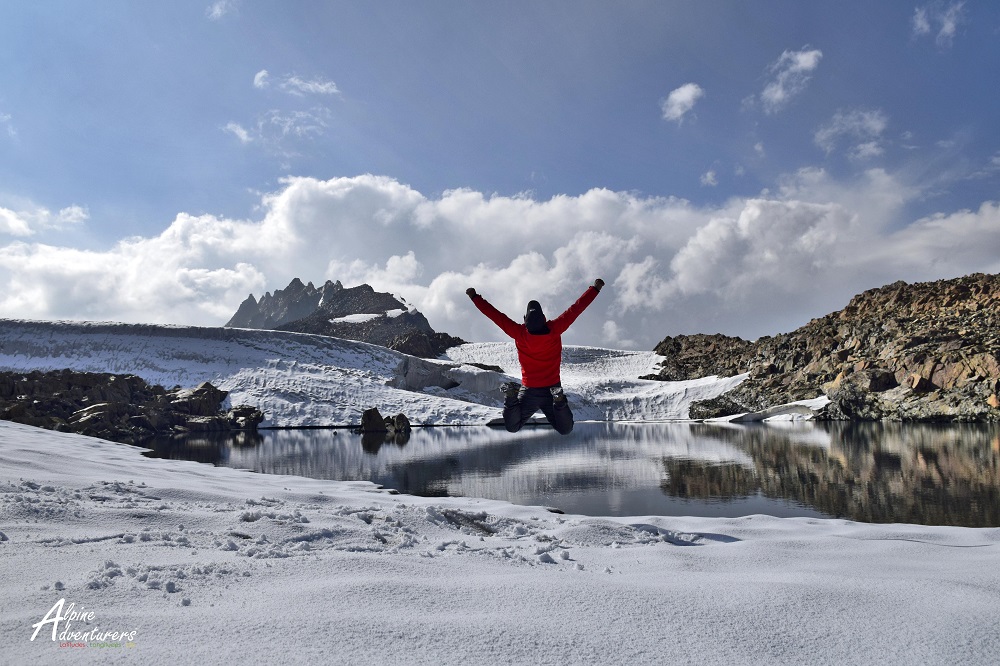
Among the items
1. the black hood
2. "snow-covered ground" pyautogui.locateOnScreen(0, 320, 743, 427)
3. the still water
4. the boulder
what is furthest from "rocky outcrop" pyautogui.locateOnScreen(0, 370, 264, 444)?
the black hood

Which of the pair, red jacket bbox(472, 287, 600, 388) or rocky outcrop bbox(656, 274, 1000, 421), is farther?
rocky outcrop bbox(656, 274, 1000, 421)

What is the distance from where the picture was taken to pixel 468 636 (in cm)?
342

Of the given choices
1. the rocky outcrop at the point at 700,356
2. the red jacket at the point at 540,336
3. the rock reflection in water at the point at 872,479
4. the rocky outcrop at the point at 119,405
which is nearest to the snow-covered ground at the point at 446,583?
the red jacket at the point at 540,336

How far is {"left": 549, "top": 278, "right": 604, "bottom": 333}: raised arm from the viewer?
7992 mm

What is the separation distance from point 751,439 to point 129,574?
29.0m

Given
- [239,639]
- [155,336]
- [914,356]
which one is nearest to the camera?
[239,639]

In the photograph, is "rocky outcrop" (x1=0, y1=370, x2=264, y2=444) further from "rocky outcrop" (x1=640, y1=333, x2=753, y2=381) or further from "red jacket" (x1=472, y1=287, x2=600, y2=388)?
"rocky outcrop" (x1=640, y1=333, x2=753, y2=381)

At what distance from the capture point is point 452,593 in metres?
4.19

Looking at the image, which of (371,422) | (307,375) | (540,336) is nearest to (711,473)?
(540,336)

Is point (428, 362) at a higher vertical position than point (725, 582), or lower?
higher

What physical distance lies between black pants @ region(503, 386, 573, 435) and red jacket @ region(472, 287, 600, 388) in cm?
27

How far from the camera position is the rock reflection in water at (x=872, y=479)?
1054cm

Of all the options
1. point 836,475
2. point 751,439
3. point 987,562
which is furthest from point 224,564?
point 751,439

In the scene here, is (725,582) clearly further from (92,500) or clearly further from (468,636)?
(92,500)
